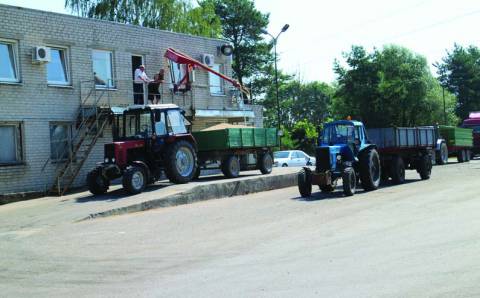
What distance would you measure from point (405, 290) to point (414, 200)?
8.93m

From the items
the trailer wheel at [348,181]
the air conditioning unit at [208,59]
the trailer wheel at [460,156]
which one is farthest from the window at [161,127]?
the trailer wheel at [460,156]

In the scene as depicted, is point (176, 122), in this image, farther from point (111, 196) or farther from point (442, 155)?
point (442, 155)

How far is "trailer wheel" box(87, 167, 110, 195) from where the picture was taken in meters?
17.4

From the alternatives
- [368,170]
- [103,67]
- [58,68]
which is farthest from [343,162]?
[58,68]

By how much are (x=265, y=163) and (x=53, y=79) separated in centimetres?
828

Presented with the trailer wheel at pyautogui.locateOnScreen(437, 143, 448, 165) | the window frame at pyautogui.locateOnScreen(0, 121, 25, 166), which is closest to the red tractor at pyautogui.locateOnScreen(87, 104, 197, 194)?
the window frame at pyautogui.locateOnScreen(0, 121, 25, 166)

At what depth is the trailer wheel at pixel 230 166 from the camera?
20.8 m

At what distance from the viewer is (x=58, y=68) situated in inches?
814

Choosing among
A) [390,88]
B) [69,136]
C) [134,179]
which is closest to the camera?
[134,179]

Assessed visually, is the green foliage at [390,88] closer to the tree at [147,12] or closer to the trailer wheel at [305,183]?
the tree at [147,12]

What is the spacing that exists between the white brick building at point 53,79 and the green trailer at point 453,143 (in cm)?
1606

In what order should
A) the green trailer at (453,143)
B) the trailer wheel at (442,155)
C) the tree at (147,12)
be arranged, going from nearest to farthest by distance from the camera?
the trailer wheel at (442,155) < the green trailer at (453,143) < the tree at (147,12)

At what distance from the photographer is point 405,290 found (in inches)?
254

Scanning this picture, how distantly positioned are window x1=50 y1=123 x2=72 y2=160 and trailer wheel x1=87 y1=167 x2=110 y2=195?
129 inches
